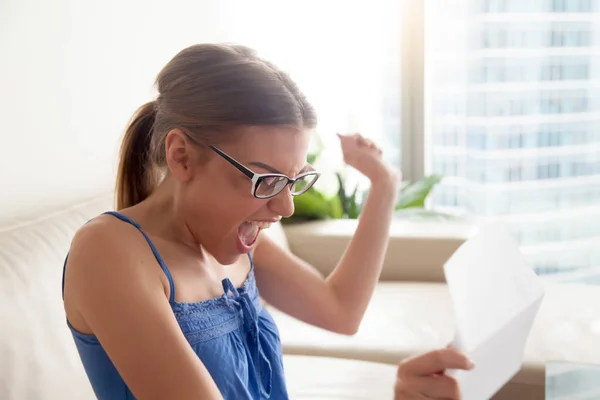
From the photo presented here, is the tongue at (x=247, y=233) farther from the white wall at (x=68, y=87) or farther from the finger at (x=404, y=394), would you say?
the white wall at (x=68, y=87)

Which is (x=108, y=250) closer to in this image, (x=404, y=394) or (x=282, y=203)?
(x=282, y=203)

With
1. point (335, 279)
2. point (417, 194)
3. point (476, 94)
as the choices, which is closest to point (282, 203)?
point (335, 279)

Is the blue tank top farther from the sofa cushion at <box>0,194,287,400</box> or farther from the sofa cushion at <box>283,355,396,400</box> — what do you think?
the sofa cushion at <box>283,355,396,400</box>

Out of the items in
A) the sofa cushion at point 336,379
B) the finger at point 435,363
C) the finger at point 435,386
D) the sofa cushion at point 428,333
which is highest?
the finger at point 435,363

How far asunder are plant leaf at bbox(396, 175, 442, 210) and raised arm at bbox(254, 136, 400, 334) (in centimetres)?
191

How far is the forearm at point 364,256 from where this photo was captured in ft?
4.34

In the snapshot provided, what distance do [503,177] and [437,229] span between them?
3.41 ft

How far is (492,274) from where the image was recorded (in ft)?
2.93

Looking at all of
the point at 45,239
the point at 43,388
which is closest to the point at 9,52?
the point at 45,239

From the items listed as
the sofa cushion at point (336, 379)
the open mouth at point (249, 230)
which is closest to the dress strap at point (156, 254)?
the open mouth at point (249, 230)

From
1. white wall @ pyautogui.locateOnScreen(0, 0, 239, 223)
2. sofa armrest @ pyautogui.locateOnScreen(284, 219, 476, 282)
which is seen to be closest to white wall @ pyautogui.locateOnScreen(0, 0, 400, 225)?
white wall @ pyautogui.locateOnScreen(0, 0, 239, 223)

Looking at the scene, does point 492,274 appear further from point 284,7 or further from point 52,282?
point 284,7

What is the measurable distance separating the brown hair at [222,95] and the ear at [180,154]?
13 millimetres

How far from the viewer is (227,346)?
1104 mm
